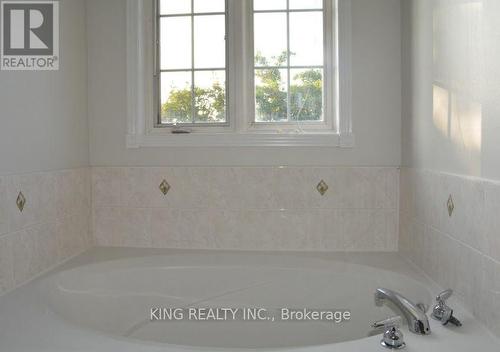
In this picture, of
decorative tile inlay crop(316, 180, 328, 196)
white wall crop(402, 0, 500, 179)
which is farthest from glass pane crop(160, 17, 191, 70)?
white wall crop(402, 0, 500, 179)

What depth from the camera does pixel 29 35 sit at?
2.06 meters

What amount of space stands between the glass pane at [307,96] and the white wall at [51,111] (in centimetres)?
118

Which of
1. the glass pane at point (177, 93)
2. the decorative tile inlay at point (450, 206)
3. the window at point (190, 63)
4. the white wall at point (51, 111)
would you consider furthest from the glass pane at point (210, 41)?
the decorative tile inlay at point (450, 206)

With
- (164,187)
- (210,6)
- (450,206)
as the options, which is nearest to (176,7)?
(210,6)

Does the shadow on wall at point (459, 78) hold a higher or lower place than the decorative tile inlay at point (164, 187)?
higher

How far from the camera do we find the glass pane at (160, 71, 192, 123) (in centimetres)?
257

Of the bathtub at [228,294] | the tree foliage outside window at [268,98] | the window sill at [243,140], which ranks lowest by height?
the bathtub at [228,294]

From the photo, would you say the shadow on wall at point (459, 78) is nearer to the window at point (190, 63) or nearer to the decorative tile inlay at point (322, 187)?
the decorative tile inlay at point (322, 187)

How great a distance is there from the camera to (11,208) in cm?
176

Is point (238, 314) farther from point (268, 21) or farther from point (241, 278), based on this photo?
point (268, 21)

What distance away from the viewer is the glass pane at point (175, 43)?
257 cm

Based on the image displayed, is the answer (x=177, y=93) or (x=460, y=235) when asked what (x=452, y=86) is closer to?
(x=460, y=235)

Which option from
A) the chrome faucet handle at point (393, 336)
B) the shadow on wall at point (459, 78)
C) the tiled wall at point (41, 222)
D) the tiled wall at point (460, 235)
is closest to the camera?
the chrome faucet handle at point (393, 336)

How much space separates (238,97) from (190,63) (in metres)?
0.36
